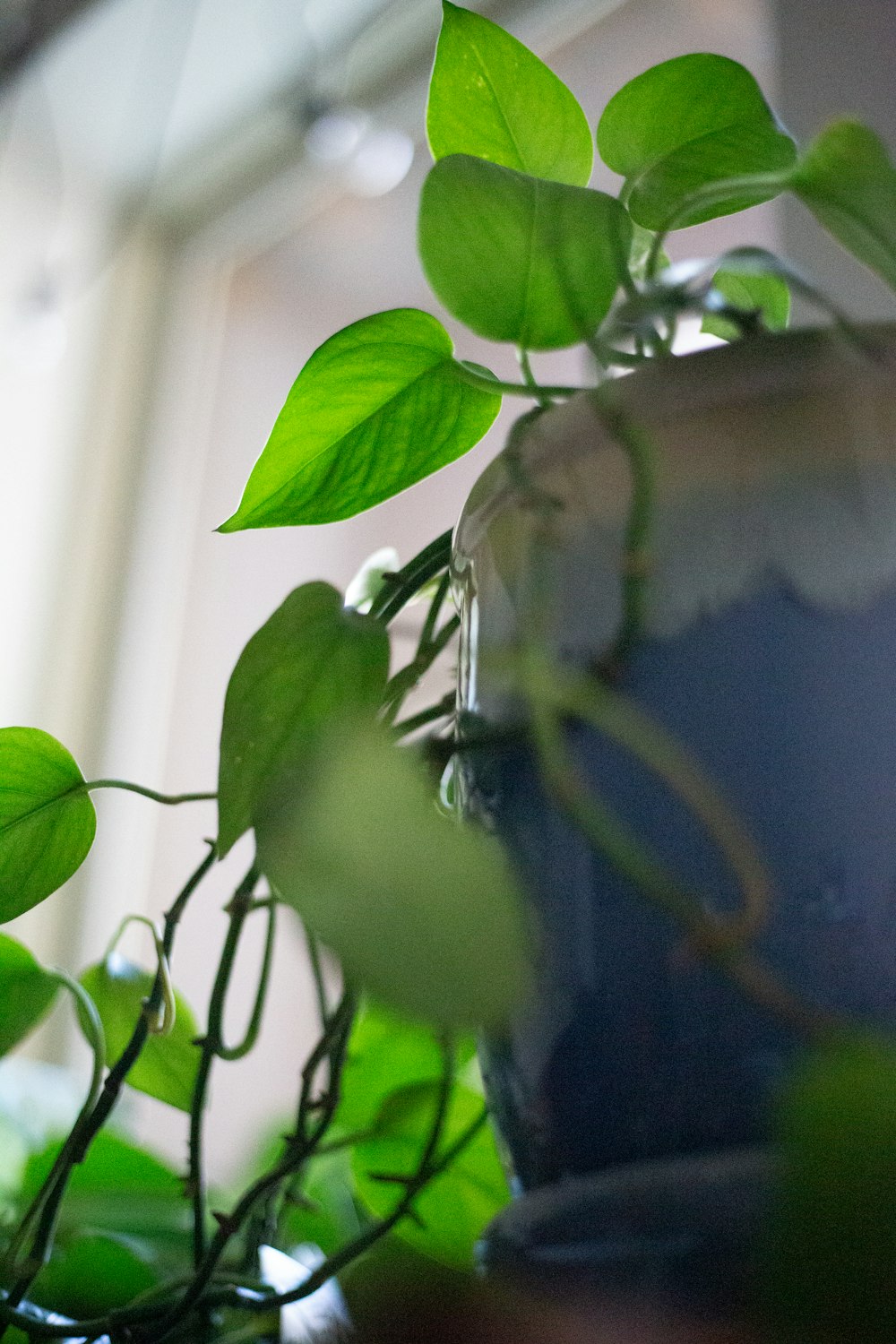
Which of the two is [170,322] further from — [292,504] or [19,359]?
[292,504]

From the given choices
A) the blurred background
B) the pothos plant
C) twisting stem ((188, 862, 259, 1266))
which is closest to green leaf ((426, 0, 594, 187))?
the pothos plant

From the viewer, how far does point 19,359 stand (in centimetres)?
155

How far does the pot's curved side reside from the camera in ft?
0.68

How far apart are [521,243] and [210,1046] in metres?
0.22

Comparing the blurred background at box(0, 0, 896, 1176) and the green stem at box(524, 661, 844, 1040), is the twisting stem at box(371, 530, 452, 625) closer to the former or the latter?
the green stem at box(524, 661, 844, 1040)

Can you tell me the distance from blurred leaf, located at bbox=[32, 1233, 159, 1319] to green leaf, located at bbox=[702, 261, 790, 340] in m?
0.37

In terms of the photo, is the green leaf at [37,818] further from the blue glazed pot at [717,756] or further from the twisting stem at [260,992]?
the blue glazed pot at [717,756]

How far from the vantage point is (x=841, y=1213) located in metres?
0.17

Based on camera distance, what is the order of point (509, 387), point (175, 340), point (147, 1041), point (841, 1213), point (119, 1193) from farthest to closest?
point (175, 340) → point (119, 1193) → point (147, 1041) → point (509, 387) → point (841, 1213)

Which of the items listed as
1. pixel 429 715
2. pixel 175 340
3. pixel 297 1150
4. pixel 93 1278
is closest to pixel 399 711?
pixel 429 715

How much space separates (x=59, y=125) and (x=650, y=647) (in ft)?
5.46

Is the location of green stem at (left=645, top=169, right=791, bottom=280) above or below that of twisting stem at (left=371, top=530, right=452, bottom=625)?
above

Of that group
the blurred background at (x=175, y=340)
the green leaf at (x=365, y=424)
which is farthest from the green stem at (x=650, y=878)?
the blurred background at (x=175, y=340)

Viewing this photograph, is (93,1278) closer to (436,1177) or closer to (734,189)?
(436,1177)
